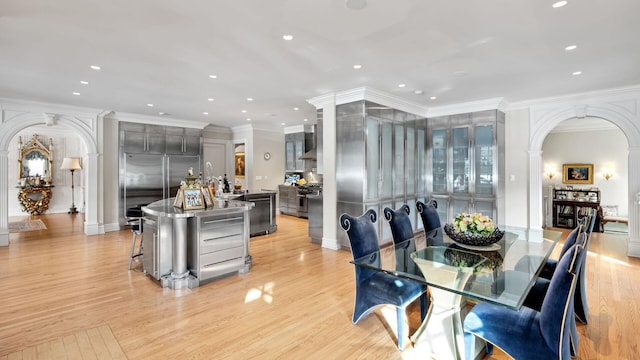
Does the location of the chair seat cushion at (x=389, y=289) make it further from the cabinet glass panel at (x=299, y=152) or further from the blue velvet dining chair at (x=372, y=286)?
the cabinet glass panel at (x=299, y=152)

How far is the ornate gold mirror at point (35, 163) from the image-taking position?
8898 mm

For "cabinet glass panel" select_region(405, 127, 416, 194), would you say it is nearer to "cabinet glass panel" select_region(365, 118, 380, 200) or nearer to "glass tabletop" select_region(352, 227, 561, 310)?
"cabinet glass panel" select_region(365, 118, 380, 200)

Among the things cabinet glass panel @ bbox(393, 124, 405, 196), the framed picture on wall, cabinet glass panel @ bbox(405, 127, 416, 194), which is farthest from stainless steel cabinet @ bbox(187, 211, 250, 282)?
the framed picture on wall

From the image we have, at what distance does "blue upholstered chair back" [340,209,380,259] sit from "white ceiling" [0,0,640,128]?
1.74m

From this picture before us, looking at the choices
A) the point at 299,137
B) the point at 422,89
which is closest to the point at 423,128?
the point at 422,89

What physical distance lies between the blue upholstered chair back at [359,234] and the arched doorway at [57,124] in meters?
6.29

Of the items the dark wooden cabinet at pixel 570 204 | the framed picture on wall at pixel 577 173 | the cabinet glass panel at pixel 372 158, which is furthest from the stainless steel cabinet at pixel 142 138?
the framed picture on wall at pixel 577 173

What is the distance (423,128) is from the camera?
6.59m

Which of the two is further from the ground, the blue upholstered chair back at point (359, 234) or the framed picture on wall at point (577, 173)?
the framed picture on wall at point (577, 173)

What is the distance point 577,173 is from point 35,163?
1474cm

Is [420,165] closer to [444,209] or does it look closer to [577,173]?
[444,209]

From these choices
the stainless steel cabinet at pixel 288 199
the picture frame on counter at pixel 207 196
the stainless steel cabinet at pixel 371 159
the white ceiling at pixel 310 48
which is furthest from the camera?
the stainless steel cabinet at pixel 288 199

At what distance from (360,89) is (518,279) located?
353 centimetres

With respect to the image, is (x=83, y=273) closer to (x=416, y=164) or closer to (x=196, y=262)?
(x=196, y=262)
